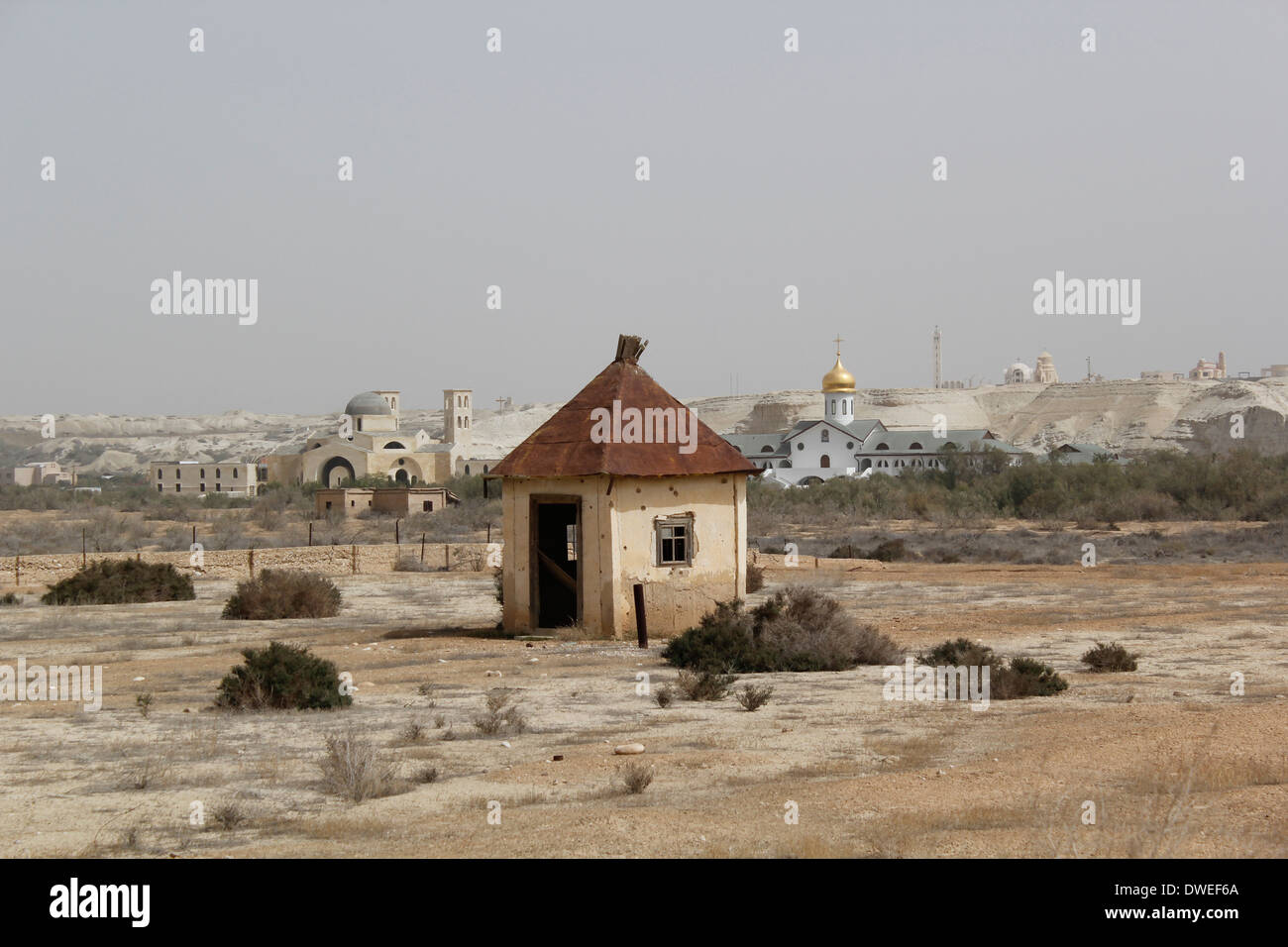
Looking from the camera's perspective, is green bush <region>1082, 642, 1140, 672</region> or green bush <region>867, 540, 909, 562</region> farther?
green bush <region>867, 540, 909, 562</region>

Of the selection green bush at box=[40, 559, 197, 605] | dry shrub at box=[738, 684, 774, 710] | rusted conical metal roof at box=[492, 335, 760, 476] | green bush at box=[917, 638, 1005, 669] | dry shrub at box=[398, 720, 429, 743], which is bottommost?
dry shrub at box=[398, 720, 429, 743]

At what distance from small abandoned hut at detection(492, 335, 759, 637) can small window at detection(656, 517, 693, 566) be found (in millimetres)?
14

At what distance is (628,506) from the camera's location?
63.5ft

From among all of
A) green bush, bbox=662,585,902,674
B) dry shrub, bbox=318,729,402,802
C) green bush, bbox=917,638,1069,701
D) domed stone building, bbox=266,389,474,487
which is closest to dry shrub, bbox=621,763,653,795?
dry shrub, bbox=318,729,402,802

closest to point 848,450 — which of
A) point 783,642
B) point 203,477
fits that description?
point 203,477

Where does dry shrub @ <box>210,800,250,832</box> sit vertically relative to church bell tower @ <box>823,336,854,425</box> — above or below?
below

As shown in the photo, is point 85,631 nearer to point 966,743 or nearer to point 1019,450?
point 966,743

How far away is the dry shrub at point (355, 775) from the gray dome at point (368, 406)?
112 m

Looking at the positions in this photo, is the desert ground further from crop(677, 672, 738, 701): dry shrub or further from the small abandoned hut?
the small abandoned hut

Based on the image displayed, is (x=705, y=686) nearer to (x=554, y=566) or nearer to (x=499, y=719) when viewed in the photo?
(x=499, y=719)

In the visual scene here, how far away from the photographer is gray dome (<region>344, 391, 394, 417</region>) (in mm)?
119812

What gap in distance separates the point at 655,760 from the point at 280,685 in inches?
198

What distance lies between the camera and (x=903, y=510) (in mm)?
64625
